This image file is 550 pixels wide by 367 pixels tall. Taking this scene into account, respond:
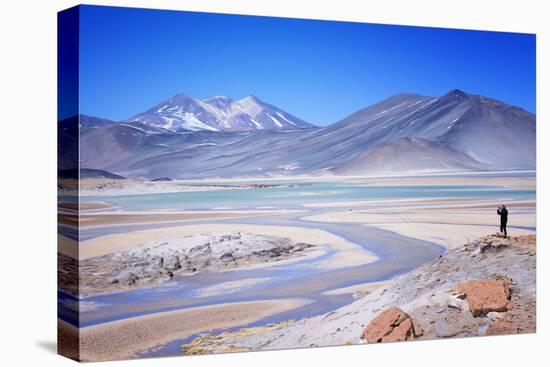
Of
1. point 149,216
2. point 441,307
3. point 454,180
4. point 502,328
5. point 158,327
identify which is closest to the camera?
point 158,327

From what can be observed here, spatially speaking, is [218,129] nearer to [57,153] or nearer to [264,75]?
[264,75]

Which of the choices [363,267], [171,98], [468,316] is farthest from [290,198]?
[468,316]

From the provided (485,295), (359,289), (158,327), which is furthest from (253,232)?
(485,295)

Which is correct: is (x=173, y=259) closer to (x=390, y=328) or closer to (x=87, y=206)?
(x=87, y=206)

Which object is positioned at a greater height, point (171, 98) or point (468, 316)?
point (171, 98)

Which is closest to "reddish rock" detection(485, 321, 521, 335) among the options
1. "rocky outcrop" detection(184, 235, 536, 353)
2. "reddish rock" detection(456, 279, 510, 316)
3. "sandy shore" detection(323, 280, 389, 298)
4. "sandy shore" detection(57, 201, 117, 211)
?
"rocky outcrop" detection(184, 235, 536, 353)

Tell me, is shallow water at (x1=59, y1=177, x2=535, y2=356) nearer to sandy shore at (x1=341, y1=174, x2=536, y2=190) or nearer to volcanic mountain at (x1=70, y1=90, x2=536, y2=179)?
sandy shore at (x1=341, y1=174, x2=536, y2=190)
